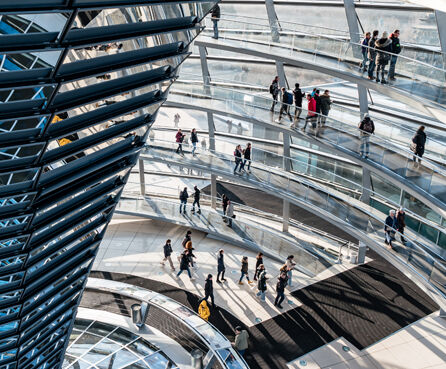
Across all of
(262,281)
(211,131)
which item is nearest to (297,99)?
(211,131)

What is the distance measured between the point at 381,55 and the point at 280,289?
320 inches

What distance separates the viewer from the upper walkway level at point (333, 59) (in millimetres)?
14398

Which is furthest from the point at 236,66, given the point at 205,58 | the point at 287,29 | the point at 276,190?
the point at 276,190

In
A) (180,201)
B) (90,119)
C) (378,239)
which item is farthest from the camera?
(180,201)

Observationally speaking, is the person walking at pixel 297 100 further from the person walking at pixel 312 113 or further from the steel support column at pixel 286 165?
the steel support column at pixel 286 165

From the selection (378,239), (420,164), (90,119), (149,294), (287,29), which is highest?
(287,29)

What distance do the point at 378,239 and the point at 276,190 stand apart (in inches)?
192

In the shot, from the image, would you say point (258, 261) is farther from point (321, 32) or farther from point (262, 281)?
point (321, 32)

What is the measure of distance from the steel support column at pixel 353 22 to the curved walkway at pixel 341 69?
13.6 inches

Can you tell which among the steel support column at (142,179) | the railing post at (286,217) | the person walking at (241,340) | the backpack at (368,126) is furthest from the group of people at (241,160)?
the person walking at (241,340)

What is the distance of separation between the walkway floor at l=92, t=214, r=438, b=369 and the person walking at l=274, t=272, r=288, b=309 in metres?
0.29

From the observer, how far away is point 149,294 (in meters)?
17.4

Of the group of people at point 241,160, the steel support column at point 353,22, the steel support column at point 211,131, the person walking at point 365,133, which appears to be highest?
the steel support column at point 353,22

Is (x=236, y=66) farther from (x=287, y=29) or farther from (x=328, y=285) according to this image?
(x=328, y=285)
